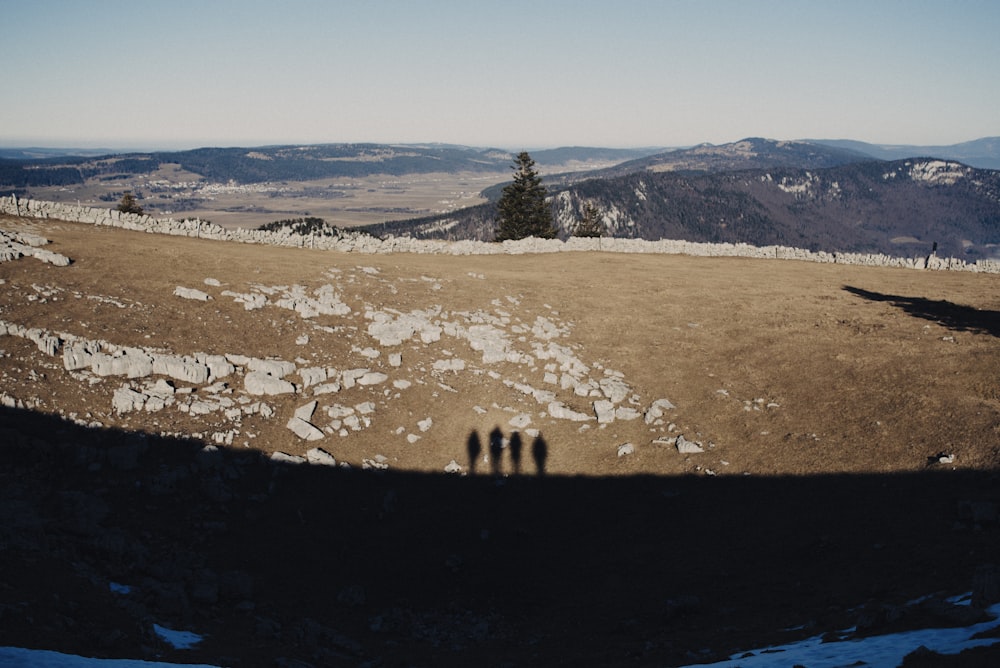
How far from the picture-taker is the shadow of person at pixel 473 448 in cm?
2261

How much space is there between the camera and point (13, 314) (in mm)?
22922

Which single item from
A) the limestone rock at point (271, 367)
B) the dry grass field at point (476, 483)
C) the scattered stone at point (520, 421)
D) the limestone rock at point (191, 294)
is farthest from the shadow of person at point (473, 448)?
the limestone rock at point (191, 294)

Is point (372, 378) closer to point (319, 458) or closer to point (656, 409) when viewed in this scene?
point (319, 458)

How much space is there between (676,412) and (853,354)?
10.2m

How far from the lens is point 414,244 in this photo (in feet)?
167

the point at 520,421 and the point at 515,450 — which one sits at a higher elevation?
the point at 520,421

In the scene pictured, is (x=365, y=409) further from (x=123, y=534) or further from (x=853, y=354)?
(x=853, y=354)

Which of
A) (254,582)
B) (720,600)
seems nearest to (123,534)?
(254,582)

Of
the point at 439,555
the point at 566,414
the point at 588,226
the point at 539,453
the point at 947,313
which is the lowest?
the point at 439,555

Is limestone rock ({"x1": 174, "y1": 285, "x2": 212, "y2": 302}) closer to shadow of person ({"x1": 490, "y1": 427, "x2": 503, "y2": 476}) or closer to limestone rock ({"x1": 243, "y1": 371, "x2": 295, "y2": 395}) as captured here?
limestone rock ({"x1": 243, "y1": 371, "x2": 295, "y2": 395})

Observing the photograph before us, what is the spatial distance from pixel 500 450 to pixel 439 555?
5.61 meters

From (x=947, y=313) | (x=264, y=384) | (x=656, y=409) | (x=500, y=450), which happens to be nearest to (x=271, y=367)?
(x=264, y=384)

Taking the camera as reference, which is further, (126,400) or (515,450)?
(515,450)

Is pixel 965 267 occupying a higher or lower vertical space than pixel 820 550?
higher
